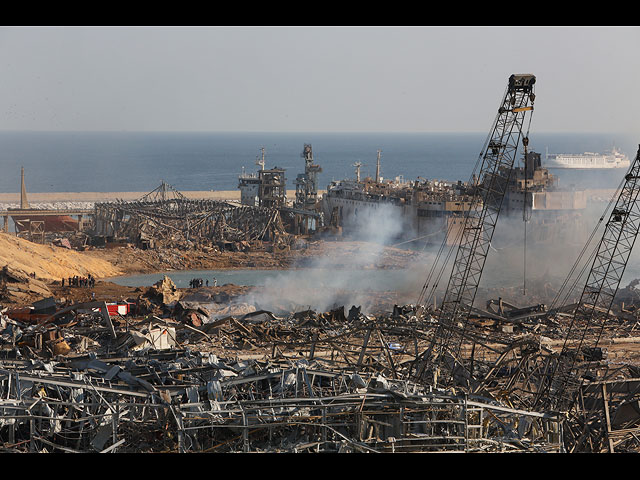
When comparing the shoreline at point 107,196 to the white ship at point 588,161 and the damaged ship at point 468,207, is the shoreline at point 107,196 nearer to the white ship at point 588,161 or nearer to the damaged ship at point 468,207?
the damaged ship at point 468,207

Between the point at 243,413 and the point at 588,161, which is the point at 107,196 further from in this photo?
the point at 243,413

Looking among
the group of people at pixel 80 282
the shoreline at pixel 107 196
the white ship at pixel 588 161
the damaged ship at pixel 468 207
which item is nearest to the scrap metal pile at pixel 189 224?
the damaged ship at pixel 468 207

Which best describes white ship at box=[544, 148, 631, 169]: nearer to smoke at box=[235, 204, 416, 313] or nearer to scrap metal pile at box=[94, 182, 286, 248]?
smoke at box=[235, 204, 416, 313]

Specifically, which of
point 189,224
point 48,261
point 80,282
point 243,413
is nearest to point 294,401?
point 243,413

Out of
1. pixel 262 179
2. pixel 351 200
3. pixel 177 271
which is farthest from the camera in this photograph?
pixel 351 200
